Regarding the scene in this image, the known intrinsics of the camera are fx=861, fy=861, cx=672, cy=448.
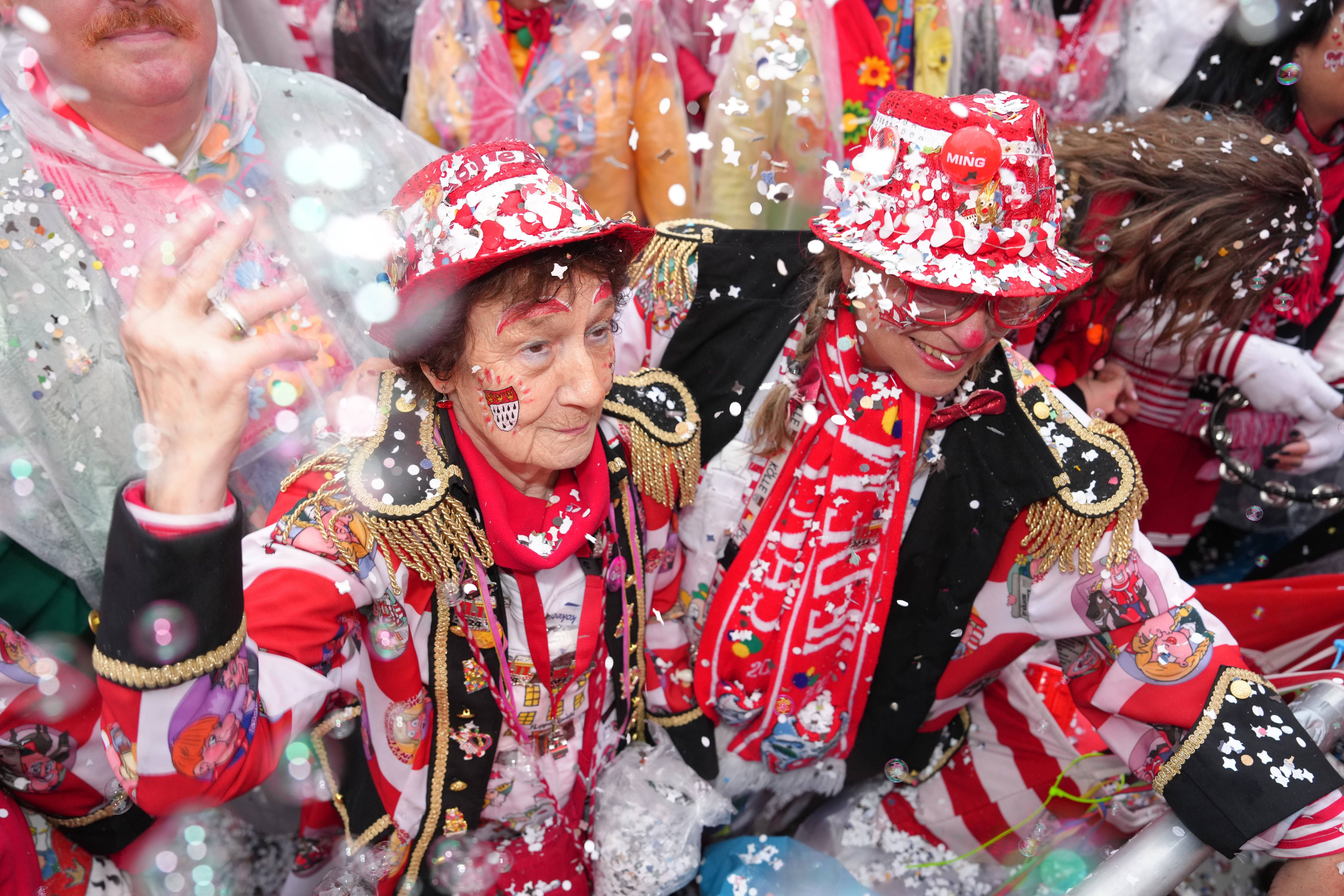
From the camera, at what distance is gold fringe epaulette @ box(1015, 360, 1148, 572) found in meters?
1.54

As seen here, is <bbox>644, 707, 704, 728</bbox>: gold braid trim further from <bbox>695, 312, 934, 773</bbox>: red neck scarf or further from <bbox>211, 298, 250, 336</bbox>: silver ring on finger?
<bbox>211, 298, 250, 336</bbox>: silver ring on finger

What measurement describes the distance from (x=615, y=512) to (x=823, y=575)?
446 millimetres

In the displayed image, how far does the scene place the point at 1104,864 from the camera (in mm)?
1448

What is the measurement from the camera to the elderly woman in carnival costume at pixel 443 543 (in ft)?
3.23

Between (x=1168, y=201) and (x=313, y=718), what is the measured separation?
81.1 inches

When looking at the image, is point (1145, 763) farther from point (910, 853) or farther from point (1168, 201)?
point (1168, 201)

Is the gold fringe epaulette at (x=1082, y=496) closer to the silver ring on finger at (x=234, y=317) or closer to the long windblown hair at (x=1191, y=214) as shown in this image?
the long windblown hair at (x=1191, y=214)

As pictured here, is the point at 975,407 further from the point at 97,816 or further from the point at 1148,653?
the point at 97,816

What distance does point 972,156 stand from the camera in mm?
1365

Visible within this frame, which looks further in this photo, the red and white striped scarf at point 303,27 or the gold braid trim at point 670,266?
the red and white striped scarf at point 303,27

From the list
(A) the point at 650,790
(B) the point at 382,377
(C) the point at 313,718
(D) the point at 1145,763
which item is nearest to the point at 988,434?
(D) the point at 1145,763

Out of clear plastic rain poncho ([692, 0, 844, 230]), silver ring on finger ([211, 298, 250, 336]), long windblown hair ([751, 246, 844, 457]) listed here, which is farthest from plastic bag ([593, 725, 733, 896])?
clear plastic rain poncho ([692, 0, 844, 230])

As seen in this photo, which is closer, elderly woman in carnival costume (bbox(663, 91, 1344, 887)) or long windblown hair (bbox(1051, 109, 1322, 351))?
elderly woman in carnival costume (bbox(663, 91, 1344, 887))

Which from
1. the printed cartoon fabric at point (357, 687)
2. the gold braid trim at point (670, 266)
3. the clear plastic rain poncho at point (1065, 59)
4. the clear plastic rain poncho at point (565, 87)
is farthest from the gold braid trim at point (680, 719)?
the clear plastic rain poncho at point (1065, 59)
